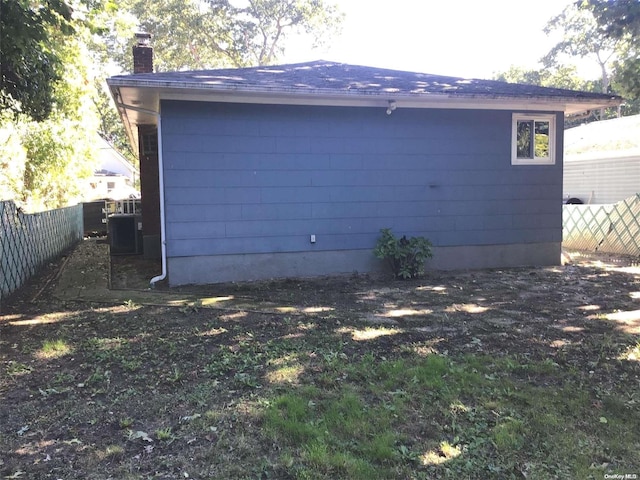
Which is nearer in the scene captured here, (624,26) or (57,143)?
(624,26)

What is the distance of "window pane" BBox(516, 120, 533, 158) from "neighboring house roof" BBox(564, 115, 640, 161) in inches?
388

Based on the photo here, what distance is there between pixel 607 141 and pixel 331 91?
15315 millimetres

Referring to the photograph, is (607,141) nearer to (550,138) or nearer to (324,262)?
(550,138)

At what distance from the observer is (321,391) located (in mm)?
3789

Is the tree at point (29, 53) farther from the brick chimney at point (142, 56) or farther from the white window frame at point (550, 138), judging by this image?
the white window frame at point (550, 138)

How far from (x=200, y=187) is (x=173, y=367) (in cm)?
421

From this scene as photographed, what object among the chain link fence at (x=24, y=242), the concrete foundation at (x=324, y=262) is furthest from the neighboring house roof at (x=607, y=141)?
the chain link fence at (x=24, y=242)

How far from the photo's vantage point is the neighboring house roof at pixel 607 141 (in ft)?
57.7

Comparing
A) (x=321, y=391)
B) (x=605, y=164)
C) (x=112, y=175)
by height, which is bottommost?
(x=321, y=391)

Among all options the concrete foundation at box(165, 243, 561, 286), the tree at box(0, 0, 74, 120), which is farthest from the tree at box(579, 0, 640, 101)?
the tree at box(0, 0, 74, 120)

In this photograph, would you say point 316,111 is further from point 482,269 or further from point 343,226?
point 482,269

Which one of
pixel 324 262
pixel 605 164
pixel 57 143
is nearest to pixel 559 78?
pixel 605 164

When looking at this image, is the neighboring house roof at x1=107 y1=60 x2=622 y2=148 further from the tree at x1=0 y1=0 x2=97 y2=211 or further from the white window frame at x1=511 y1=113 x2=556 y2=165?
the tree at x1=0 y1=0 x2=97 y2=211

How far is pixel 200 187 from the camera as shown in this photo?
7.98 m
